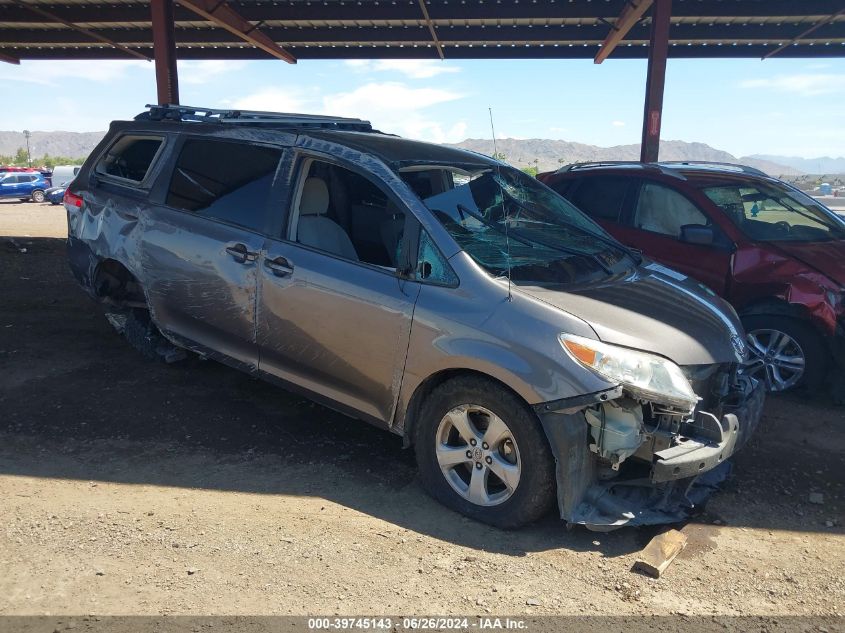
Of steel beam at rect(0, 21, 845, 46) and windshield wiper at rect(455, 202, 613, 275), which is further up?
steel beam at rect(0, 21, 845, 46)

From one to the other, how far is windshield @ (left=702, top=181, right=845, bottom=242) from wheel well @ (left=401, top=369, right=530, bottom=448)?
361cm

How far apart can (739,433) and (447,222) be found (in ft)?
6.27

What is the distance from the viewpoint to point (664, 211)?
20.1ft

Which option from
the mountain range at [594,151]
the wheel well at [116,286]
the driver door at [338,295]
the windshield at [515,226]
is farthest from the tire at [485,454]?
the mountain range at [594,151]

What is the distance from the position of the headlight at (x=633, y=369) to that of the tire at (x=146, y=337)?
11.5 ft

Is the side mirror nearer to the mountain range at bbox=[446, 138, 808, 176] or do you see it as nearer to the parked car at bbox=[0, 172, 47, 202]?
the parked car at bbox=[0, 172, 47, 202]

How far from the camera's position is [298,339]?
3.96 metres

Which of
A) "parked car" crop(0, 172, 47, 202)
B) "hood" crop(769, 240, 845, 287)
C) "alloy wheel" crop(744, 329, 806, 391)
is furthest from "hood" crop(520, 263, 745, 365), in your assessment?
"parked car" crop(0, 172, 47, 202)

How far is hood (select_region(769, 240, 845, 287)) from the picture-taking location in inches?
209

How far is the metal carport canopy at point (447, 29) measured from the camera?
36.9 ft

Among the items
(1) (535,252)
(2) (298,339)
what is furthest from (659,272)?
(2) (298,339)

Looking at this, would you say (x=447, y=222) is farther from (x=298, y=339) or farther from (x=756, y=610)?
Result: (x=756, y=610)

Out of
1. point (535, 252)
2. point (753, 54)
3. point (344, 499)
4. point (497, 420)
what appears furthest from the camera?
point (753, 54)

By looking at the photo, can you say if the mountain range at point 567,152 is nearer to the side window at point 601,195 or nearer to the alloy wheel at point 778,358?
the side window at point 601,195
